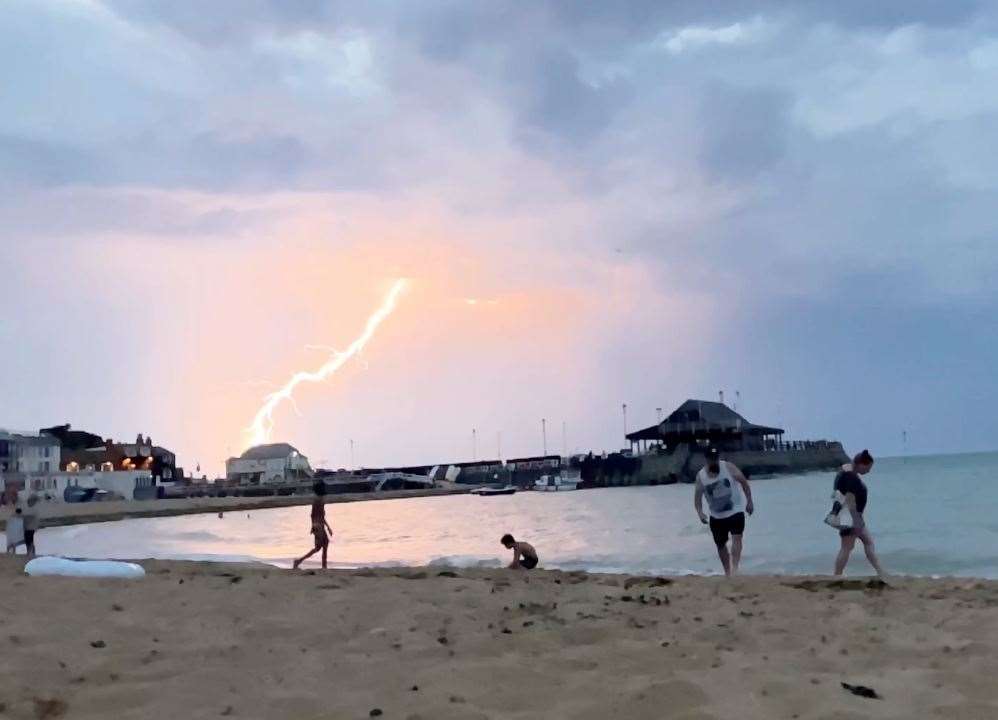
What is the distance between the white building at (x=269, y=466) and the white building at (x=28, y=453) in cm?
3655

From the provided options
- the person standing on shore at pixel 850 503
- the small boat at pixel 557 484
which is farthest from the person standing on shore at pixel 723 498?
the small boat at pixel 557 484

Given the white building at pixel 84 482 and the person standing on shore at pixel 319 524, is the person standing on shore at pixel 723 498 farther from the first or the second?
the white building at pixel 84 482

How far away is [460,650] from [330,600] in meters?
2.32

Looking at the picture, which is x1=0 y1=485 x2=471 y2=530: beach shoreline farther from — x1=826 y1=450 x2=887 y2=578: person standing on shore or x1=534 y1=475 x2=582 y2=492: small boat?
x1=826 y1=450 x2=887 y2=578: person standing on shore

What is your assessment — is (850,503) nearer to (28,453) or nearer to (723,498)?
(723,498)

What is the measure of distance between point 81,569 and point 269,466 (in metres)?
123

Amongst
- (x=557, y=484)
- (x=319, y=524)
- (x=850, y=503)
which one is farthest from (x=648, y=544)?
(x=557, y=484)

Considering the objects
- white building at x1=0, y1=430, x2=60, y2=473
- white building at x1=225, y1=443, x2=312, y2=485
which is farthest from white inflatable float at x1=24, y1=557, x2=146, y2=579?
white building at x1=225, y1=443, x2=312, y2=485

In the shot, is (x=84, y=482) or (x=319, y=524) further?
(x=84, y=482)

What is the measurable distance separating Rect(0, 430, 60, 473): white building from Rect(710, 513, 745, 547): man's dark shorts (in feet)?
267

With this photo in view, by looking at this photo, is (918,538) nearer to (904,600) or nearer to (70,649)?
(904,600)

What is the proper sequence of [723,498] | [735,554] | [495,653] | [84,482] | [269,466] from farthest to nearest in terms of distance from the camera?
1. [269,466]
2. [84,482]
3. [735,554]
4. [723,498]
5. [495,653]

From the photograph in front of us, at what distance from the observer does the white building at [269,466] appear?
127 meters

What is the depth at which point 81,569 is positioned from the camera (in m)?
9.16
